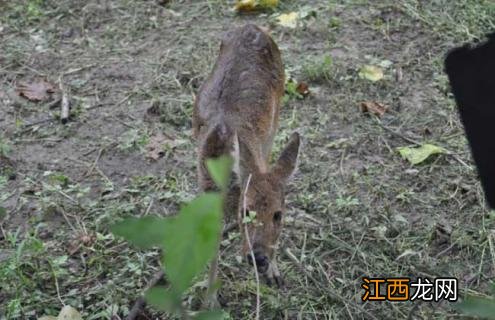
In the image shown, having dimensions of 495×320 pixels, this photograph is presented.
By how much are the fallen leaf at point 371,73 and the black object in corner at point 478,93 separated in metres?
1.99

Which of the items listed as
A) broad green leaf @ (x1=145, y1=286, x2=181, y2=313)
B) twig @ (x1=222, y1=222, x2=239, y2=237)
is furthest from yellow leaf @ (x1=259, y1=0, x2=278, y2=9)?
broad green leaf @ (x1=145, y1=286, x2=181, y2=313)

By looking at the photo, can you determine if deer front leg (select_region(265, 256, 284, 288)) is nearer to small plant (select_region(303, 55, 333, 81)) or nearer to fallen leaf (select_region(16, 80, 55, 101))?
small plant (select_region(303, 55, 333, 81))

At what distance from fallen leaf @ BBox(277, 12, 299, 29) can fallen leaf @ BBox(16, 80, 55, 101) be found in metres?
1.90

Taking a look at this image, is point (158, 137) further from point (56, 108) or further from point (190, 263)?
point (190, 263)

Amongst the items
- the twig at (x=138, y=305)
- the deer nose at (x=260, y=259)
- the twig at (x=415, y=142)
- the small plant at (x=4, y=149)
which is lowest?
the small plant at (x=4, y=149)

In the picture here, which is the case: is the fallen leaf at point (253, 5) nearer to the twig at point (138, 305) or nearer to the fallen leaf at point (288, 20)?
the fallen leaf at point (288, 20)

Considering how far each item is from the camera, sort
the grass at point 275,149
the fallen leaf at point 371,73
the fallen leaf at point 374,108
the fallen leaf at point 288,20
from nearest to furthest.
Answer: the grass at point 275,149 < the fallen leaf at point 374,108 < the fallen leaf at point 371,73 < the fallen leaf at point 288,20

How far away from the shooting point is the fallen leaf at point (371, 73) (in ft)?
18.3

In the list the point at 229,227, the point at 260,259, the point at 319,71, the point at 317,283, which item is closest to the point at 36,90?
the point at 319,71

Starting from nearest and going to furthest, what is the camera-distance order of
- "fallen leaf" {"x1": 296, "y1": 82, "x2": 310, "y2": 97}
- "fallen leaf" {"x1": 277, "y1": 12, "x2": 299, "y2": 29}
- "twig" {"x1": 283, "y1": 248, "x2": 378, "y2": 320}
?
"twig" {"x1": 283, "y1": 248, "x2": 378, "y2": 320} → "fallen leaf" {"x1": 296, "y1": 82, "x2": 310, "y2": 97} → "fallen leaf" {"x1": 277, "y1": 12, "x2": 299, "y2": 29}

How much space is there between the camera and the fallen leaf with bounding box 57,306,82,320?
3.56 meters

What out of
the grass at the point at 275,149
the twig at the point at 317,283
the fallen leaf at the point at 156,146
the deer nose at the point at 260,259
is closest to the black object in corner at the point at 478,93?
the grass at the point at 275,149

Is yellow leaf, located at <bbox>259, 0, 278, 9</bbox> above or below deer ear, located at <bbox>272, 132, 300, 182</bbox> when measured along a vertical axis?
below

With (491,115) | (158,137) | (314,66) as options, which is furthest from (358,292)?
(314,66)
